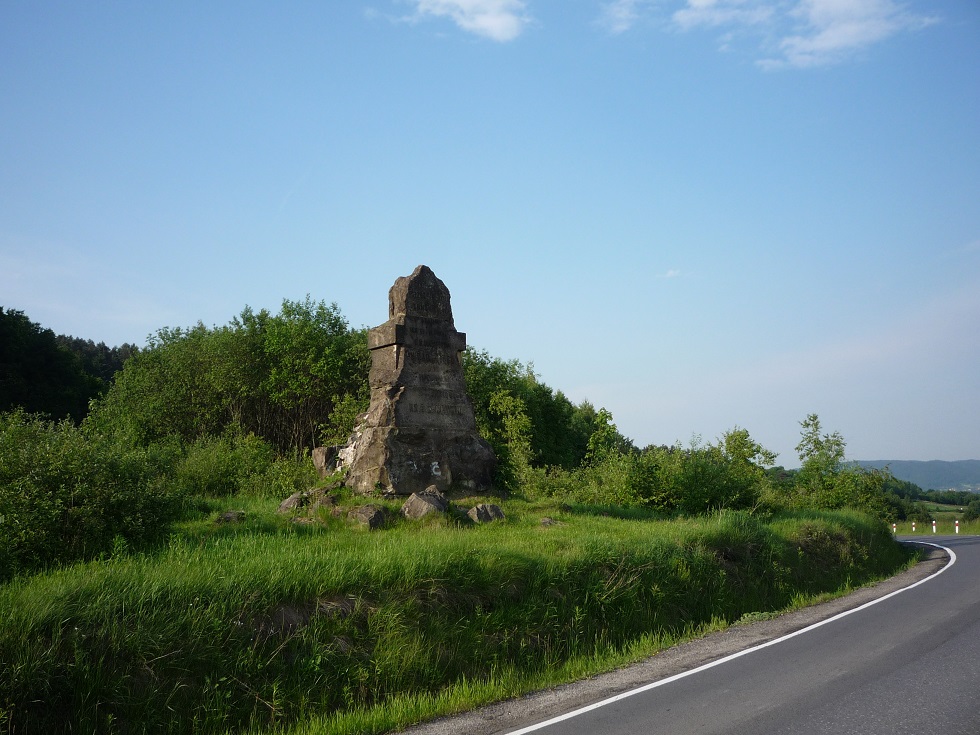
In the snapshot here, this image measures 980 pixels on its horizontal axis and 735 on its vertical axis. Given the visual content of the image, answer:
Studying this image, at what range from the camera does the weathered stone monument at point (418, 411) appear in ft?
48.9

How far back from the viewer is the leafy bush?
8414 millimetres

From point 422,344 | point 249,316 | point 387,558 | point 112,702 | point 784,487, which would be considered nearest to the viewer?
point 112,702

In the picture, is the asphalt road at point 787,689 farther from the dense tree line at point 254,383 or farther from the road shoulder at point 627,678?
the dense tree line at point 254,383

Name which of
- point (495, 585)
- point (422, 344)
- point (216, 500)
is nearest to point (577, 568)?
point (495, 585)

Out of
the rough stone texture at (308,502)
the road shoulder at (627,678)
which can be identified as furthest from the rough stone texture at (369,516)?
the road shoulder at (627,678)

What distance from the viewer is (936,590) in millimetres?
13398

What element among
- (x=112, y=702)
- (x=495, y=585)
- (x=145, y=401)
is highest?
(x=145, y=401)

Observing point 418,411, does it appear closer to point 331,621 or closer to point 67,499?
point 67,499

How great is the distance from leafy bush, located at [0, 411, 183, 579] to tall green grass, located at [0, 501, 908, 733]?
67 centimetres

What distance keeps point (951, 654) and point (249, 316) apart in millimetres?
32665

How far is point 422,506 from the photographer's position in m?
12.7

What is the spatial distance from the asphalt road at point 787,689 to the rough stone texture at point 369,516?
5.06m

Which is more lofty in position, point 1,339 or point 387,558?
point 1,339

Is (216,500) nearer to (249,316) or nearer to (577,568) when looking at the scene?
(577,568)
